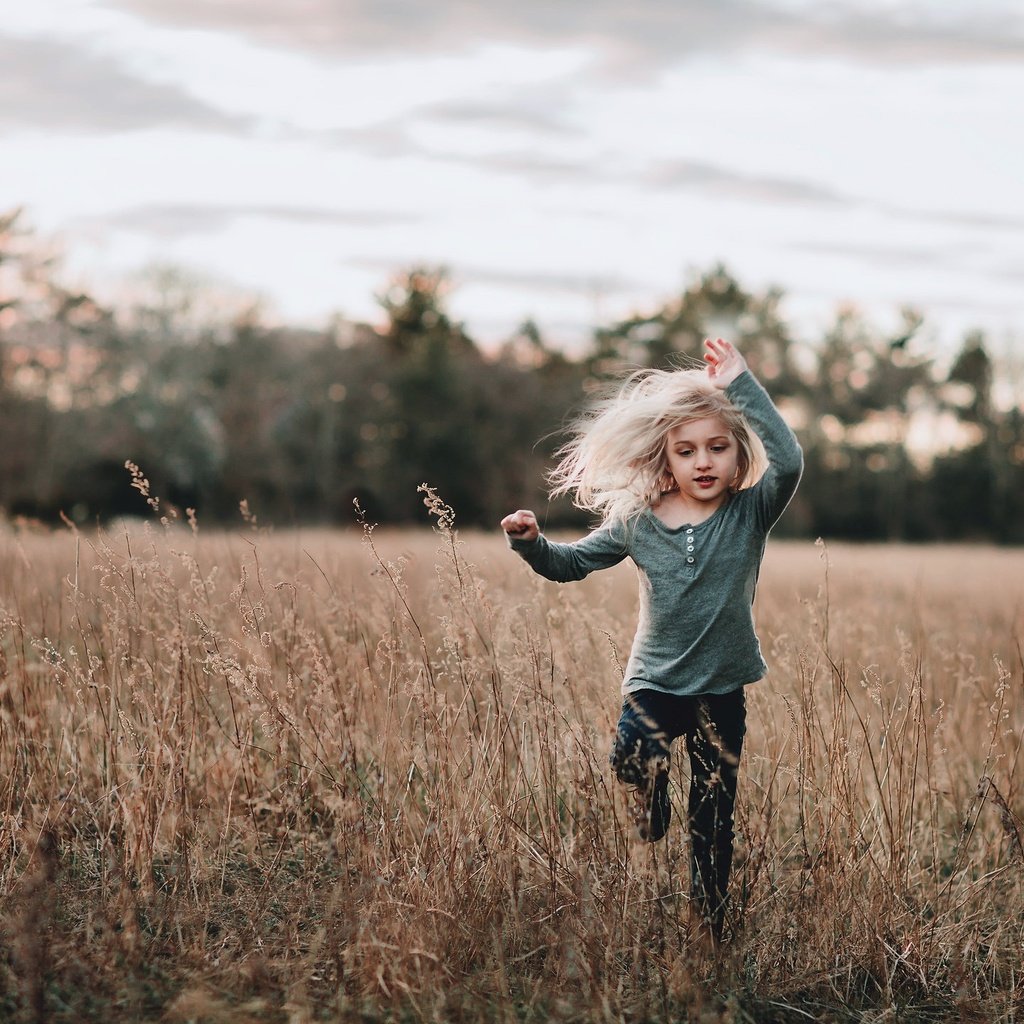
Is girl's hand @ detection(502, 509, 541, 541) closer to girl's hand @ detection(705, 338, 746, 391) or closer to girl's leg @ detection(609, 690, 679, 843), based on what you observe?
girl's leg @ detection(609, 690, 679, 843)

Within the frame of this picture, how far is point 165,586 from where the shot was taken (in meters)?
3.26

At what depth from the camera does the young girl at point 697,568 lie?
2.94 meters

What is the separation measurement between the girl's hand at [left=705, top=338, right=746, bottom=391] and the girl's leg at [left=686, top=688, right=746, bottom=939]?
917 millimetres

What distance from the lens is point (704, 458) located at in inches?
121

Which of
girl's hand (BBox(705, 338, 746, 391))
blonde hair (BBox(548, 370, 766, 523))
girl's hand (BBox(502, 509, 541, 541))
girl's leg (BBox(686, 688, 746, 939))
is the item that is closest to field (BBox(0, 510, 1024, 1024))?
girl's leg (BBox(686, 688, 746, 939))

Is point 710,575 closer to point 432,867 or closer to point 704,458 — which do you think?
point 704,458

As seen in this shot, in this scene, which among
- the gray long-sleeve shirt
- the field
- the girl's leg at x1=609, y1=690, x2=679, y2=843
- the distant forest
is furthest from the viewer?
the distant forest

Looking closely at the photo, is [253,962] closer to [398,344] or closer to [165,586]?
[165,586]

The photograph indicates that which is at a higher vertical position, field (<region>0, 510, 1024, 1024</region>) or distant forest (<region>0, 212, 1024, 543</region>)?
distant forest (<region>0, 212, 1024, 543</region>)

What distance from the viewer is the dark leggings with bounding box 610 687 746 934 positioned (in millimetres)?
2906

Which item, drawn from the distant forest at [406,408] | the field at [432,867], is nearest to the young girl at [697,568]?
the field at [432,867]

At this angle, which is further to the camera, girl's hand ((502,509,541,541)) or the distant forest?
the distant forest

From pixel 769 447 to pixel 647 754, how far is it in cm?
95

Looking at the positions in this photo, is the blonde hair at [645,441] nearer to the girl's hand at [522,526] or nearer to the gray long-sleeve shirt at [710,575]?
the gray long-sleeve shirt at [710,575]
